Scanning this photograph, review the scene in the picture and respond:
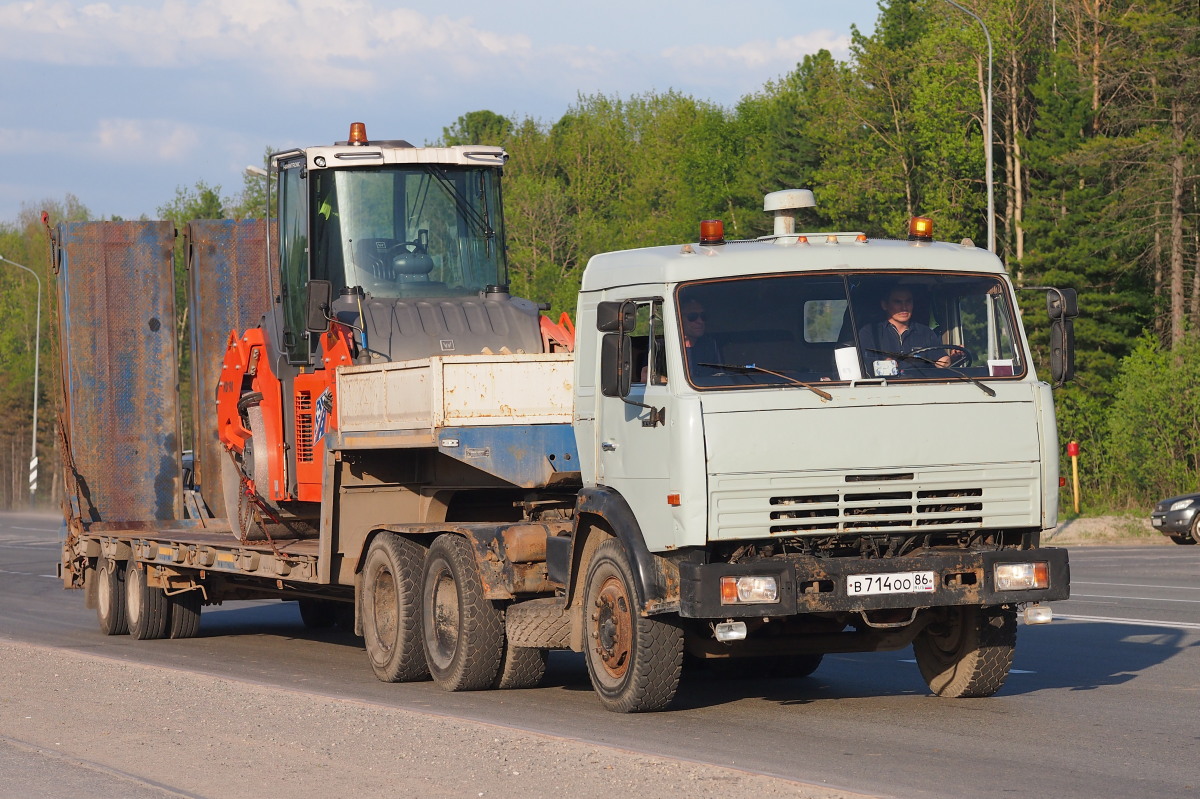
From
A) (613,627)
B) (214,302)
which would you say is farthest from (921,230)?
(214,302)

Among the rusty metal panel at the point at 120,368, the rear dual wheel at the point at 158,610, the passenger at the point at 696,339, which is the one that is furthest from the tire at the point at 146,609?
the passenger at the point at 696,339

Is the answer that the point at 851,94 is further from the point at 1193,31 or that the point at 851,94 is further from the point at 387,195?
the point at 387,195

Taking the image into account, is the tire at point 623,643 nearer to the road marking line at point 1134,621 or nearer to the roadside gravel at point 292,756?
the roadside gravel at point 292,756

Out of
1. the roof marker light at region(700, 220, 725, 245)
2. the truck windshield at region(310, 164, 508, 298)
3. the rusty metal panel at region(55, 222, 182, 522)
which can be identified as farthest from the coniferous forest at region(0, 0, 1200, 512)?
the roof marker light at region(700, 220, 725, 245)

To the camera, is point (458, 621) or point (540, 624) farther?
point (458, 621)

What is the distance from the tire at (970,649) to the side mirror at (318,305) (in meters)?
5.10

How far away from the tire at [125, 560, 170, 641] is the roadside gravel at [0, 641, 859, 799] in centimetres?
563

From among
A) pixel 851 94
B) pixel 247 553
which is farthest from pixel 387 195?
pixel 851 94

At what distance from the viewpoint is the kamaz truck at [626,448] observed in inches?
355

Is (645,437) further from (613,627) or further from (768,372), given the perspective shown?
(613,627)

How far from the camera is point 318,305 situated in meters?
12.7

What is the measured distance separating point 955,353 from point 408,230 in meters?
5.86

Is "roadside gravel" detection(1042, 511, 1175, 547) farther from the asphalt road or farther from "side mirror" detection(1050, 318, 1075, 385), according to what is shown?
"side mirror" detection(1050, 318, 1075, 385)

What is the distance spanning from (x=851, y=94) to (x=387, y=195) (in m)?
48.4
